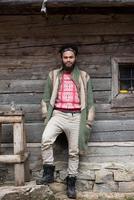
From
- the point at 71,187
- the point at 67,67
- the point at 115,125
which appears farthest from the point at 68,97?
the point at 71,187

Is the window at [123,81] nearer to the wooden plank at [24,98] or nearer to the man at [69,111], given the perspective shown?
the man at [69,111]

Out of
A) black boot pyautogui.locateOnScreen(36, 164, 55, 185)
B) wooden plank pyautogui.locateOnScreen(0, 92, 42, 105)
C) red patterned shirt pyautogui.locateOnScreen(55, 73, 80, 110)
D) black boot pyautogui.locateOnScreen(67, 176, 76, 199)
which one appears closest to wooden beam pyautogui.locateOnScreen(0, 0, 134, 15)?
red patterned shirt pyautogui.locateOnScreen(55, 73, 80, 110)

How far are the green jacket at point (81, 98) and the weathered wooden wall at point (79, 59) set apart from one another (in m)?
0.28

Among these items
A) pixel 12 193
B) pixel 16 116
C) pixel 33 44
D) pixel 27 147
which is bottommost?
pixel 12 193

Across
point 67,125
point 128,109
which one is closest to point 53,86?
point 67,125

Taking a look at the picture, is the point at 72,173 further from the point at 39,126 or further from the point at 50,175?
the point at 39,126

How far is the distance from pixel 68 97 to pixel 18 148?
3.46 feet

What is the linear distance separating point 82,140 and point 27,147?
0.98 m

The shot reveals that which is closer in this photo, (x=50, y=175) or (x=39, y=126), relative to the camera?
(x=50, y=175)

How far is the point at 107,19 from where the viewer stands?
25.9 ft

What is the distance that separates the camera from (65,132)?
757cm

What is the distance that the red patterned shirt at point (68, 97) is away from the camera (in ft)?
25.1

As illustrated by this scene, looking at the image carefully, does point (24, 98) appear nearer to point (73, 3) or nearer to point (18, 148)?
point (18, 148)

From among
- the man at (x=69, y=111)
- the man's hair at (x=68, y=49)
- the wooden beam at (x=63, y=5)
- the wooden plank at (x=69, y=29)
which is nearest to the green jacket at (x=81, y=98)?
the man at (x=69, y=111)
